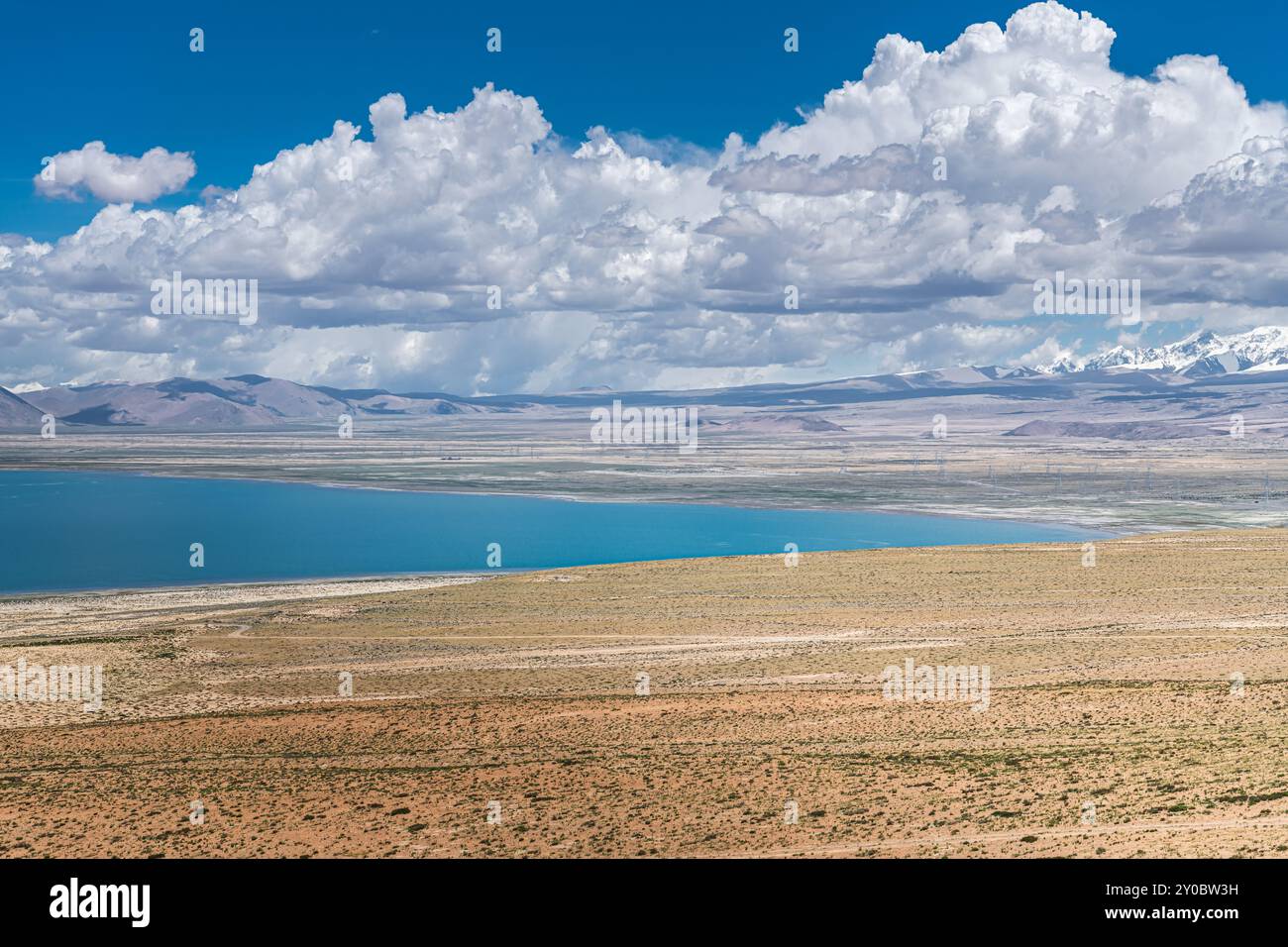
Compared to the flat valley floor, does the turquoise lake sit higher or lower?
higher

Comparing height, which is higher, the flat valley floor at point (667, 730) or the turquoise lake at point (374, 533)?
the turquoise lake at point (374, 533)

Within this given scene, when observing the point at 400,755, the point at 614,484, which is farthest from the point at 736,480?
the point at 400,755

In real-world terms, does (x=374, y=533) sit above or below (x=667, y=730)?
above

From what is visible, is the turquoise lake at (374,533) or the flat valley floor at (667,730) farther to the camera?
the turquoise lake at (374,533)

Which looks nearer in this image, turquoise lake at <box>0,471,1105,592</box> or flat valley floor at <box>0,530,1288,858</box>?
flat valley floor at <box>0,530,1288,858</box>

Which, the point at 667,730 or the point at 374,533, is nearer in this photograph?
the point at 667,730
